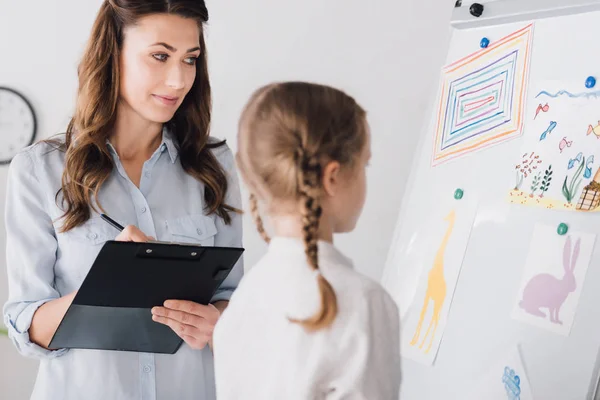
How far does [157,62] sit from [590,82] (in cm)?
83

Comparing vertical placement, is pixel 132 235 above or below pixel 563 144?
below

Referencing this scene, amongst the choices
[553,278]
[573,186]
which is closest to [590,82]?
[573,186]

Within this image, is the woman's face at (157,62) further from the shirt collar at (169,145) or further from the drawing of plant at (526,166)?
the drawing of plant at (526,166)

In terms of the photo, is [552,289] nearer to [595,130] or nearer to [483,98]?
[595,130]

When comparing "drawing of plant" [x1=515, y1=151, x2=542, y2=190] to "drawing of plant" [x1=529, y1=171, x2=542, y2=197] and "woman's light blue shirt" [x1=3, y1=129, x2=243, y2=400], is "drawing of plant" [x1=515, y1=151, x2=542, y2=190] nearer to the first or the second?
"drawing of plant" [x1=529, y1=171, x2=542, y2=197]

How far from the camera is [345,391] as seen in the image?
0.98 m

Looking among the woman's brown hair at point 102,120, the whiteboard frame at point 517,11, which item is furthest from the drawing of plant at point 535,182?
the woman's brown hair at point 102,120

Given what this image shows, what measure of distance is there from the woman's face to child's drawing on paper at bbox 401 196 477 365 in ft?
2.34

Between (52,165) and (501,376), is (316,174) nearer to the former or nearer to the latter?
(52,165)

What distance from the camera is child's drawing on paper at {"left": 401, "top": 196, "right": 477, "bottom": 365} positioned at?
5.89 feet

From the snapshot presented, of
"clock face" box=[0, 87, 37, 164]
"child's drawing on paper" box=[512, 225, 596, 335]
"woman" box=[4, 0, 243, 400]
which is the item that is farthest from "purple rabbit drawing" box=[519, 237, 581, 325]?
"clock face" box=[0, 87, 37, 164]

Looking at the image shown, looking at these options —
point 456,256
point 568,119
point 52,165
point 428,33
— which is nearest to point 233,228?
point 52,165

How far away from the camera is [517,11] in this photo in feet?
5.85

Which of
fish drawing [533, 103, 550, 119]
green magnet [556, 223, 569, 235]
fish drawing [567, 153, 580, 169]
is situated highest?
fish drawing [533, 103, 550, 119]
